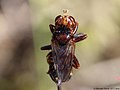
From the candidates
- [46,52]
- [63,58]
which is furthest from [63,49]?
[46,52]

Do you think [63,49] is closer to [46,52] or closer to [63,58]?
[63,58]

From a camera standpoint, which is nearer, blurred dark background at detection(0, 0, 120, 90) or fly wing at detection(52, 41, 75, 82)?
fly wing at detection(52, 41, 75, 82)

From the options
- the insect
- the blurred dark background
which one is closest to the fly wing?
the insect

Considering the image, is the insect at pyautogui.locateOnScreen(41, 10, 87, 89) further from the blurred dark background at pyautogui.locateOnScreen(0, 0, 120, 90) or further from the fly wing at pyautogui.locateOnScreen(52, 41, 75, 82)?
the blurred dark background at pyautogui.locateOnScreen(0, 0, 120, 90)

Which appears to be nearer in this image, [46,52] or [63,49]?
[63,49]

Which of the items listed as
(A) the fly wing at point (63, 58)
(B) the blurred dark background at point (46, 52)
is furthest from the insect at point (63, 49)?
(B) the blurred dark background at point (46, 52)

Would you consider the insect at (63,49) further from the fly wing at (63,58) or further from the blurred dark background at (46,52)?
the blurred dark background at (46,52)
